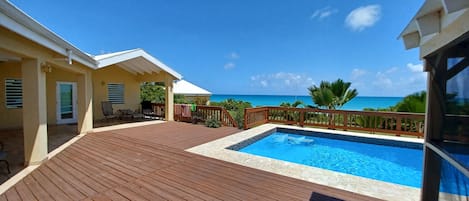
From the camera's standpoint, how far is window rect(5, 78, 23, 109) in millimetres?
7898

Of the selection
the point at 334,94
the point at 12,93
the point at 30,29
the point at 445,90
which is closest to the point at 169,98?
the point at 12,93

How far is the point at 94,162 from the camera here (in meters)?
4.49

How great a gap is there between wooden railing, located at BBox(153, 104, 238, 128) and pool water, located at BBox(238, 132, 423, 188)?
207 centimetres

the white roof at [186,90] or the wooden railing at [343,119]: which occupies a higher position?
the white roof at [186,90]

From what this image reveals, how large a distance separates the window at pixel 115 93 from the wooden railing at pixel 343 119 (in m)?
7.27

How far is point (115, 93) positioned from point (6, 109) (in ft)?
13.5

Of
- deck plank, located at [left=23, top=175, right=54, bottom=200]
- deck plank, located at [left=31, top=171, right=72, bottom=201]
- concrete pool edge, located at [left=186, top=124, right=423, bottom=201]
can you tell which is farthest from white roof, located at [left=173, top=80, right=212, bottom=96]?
deck plank, located at [left=23, top=175, right=54, bottom=200]

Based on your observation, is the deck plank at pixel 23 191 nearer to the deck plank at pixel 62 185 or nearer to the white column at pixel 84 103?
the deck plank at pixel 62 185

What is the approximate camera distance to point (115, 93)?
37.2 feet

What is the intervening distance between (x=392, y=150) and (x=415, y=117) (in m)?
1.55

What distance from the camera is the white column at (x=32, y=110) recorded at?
164 inches

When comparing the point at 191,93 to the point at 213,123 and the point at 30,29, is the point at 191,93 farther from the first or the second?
the point at 30,29

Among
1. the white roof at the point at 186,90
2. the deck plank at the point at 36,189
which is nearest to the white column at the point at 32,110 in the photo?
the deck plank at the point at 36,189

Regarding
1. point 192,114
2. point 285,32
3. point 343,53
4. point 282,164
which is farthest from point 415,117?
point 343,53
